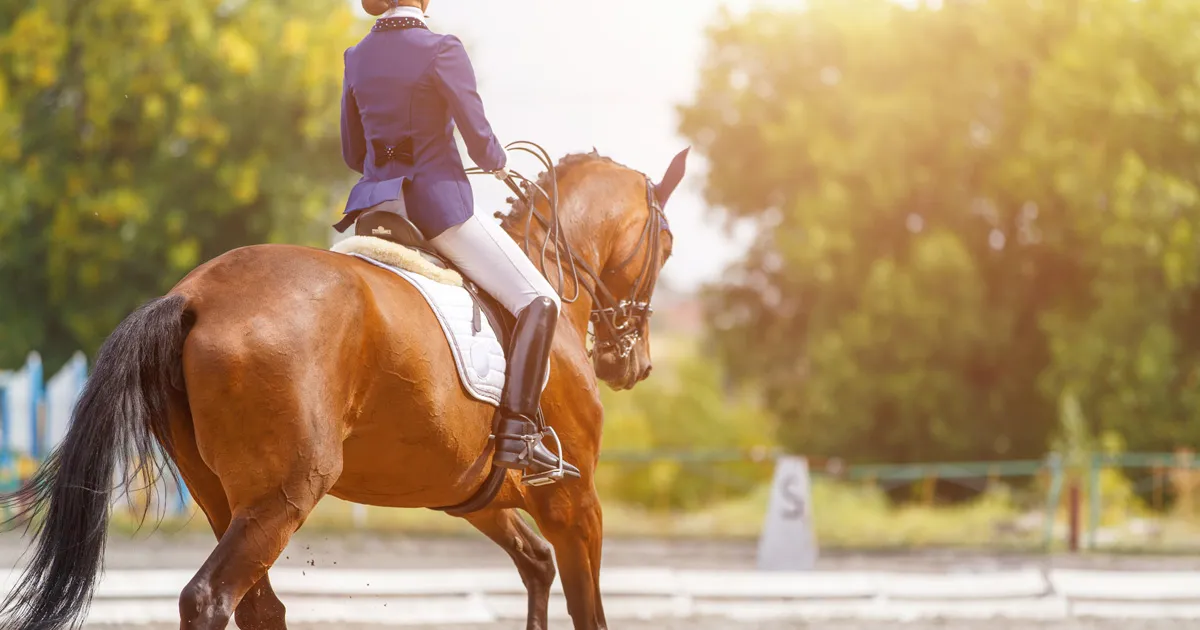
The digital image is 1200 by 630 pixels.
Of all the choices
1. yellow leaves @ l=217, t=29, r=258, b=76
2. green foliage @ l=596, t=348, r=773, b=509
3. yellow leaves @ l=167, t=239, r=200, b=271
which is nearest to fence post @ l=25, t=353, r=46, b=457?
yellow leaves @ l=167, t=239, r=200, b=271

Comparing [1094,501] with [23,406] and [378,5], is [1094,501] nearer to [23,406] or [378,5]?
[378,5]

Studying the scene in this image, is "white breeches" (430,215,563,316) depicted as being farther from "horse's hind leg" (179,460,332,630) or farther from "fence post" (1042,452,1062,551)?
"fence post" (1042,452,1062,551)

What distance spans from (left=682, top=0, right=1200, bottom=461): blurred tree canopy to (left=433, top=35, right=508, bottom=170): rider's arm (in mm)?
17766

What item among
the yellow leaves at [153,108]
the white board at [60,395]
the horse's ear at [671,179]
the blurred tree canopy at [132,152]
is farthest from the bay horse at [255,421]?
the white board at [60,395]

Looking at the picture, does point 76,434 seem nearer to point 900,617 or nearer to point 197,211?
point 900,617

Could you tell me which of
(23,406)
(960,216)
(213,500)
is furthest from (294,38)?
(213,500)

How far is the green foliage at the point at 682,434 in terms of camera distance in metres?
24.0

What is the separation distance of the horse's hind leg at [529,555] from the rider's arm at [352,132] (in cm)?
168

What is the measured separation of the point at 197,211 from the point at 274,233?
1.03 meters

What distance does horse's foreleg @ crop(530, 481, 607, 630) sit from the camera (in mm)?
5066

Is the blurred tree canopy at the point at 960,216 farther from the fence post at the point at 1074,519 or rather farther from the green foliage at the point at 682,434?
the fence post at the point at 1074,519

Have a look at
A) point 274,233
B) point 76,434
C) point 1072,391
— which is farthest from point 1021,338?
point 76,434

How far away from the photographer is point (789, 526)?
40.2ft

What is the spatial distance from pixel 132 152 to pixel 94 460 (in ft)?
46.1
